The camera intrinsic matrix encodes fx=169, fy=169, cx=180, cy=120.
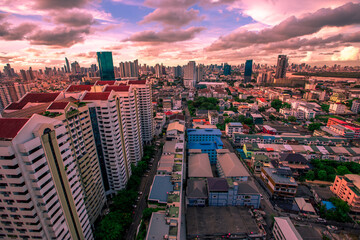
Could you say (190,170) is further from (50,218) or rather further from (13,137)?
(13,137)

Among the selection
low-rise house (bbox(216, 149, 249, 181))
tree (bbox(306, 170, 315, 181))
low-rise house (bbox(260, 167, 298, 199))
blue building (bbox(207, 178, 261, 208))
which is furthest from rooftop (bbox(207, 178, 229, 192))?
tree (bbox(306, 170, 315, 181))

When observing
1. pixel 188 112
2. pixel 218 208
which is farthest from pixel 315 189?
pixel 188 112

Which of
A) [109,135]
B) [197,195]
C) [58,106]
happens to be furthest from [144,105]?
[197,195]

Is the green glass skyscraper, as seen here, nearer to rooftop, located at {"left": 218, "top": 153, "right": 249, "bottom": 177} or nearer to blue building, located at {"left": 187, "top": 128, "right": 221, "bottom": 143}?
blue building, located at {"left": 187, "top": 128, "right": 221, "bottom": 143}

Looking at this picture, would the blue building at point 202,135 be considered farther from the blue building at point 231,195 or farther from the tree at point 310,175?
the tree at point 310,175

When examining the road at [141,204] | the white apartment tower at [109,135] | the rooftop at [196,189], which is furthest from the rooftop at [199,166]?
the white apartment tower at [109,135]

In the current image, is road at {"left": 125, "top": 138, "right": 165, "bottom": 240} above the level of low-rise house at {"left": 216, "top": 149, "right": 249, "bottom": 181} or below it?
below
